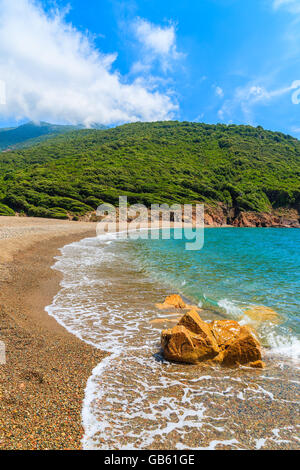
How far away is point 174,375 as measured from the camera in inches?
217

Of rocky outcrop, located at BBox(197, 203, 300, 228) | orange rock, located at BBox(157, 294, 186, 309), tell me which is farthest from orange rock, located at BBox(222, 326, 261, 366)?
rocky outcrop, located at BBox(197, 203, 300, 228)

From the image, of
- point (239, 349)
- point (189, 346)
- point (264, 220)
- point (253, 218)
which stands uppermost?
point (253, 218)

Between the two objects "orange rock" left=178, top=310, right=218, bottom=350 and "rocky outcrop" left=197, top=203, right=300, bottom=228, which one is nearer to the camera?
"orange rock" left=178, top=310, right=218, bottom=350

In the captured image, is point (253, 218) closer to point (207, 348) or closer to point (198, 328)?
point (198, 328)

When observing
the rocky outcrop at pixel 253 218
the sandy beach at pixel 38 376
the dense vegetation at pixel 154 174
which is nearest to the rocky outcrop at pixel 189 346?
the sandy beach at pixel 38 376

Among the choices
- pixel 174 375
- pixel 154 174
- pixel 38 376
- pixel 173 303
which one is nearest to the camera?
pixel 38 376

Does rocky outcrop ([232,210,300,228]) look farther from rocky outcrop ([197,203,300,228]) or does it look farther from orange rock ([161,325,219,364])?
orange rock ([161,325,219,364])

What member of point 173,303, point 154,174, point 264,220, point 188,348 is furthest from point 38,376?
point 264,220

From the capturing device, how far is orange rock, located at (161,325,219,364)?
6.05 meters

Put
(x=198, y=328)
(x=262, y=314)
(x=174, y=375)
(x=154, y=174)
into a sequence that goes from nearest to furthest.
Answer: (x=174, y=375) < (x=198, y=328) < (x=262, y=314) < (x=154, y=174)

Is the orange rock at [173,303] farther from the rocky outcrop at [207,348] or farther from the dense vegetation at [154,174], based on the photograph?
the dense vegetation at [154,174]

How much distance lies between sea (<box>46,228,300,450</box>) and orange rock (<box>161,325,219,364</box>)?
0.18 meters

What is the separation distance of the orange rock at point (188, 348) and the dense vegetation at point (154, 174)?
50486 mm

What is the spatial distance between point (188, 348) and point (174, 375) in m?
0.79
